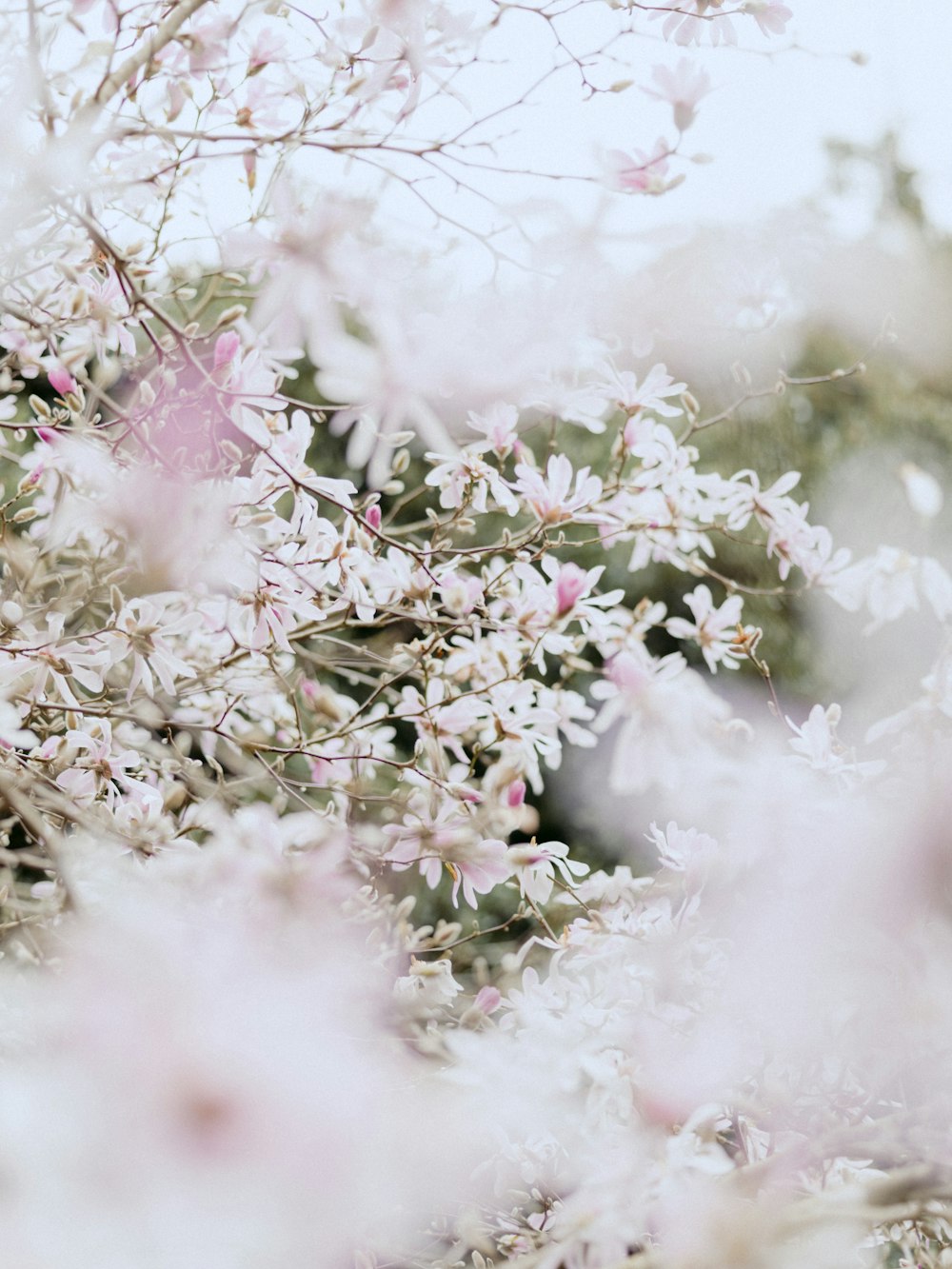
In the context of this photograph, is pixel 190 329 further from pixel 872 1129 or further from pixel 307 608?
pixel 872 1129

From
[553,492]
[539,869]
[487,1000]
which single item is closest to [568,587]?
[553,492]

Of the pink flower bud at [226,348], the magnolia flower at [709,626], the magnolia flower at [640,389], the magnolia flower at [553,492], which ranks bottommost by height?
the magnolia flower at [709,626]

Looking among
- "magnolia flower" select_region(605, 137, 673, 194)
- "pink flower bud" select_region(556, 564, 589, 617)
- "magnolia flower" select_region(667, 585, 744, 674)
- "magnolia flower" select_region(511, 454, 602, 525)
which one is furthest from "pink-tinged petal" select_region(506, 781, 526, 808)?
"magnolia flower" select_region(605, 137, 673, 194)

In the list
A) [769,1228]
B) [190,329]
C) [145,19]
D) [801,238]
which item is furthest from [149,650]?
[801,238]

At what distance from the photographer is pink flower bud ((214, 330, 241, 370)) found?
3.04ft

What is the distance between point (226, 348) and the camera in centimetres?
93

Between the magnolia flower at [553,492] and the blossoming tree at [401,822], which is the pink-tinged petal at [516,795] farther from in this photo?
the magnolia flower at [553,492]

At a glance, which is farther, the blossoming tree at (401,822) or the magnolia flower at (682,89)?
the magnolia flower at (682,89)

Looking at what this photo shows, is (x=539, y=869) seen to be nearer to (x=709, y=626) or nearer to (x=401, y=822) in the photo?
(x=401, y=822)

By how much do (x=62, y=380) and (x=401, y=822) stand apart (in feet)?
1.97

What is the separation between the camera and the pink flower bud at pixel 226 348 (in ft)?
3.04

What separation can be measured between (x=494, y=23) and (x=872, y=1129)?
37.2 inches

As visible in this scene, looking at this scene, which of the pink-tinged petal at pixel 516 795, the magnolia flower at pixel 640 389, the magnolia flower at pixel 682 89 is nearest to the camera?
the magnolia flower at pixel 682 89

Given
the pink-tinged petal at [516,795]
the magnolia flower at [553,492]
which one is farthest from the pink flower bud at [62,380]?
the pink-tinged petal at [516,795]
